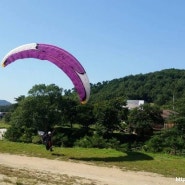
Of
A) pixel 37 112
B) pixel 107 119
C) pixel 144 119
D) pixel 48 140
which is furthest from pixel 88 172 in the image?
pixel 144 119

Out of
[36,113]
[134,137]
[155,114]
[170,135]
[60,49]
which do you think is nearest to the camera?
[60,49]

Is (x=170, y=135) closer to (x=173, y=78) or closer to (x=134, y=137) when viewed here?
(x=134, y=137)

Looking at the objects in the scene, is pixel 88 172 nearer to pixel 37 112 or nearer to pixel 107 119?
pixel 37 112

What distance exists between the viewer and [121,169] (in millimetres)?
15812

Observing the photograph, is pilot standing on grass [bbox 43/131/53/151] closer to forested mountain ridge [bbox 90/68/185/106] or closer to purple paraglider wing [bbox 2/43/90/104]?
purple paraglider wing [bbox 2/43/90/104]

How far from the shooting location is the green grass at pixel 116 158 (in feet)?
53.4

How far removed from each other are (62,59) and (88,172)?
6.42 m

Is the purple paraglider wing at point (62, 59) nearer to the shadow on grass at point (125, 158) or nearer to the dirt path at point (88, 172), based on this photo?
the shadow on grass at point (125, 158)

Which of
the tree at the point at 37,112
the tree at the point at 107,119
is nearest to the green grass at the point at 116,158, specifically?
the tree at the point at 37,112

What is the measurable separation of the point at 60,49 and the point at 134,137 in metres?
41.9

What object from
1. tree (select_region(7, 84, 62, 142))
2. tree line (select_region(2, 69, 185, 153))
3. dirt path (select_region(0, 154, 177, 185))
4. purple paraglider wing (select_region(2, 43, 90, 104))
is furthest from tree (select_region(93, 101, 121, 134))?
dirt path (select_region(0, 154, 177, 185))

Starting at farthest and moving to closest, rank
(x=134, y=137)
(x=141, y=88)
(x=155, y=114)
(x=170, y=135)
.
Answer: (x=141, y=88) < (x=155, y=114) < (x=134, y=137) < (x=170, y=135)

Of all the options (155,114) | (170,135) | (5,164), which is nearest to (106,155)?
(5,164)

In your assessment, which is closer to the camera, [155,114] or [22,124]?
[22,124]
